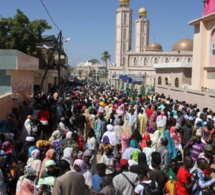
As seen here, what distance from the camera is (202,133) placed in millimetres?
8414

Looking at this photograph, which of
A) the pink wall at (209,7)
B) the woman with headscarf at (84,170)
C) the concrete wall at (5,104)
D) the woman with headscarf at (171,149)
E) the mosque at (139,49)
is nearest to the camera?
the woman with headscarf at (84,170)

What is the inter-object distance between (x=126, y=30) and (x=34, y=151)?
73.8 m

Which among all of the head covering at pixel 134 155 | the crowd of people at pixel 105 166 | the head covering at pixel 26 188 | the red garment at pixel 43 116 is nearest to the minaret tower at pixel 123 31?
the red garment at pixel 43 116

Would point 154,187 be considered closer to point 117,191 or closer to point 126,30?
point 117,191

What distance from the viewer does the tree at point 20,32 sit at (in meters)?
27.7

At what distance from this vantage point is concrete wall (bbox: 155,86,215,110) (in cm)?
1654

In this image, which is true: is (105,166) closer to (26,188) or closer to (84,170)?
(84,170)

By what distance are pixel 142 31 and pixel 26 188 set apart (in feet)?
256

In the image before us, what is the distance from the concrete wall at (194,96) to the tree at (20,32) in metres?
13.0

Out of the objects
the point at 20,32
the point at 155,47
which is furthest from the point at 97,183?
the point at 155,47

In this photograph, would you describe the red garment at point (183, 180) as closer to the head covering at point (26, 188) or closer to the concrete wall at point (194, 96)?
the head covering at point (26, 188)

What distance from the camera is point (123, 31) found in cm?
7688

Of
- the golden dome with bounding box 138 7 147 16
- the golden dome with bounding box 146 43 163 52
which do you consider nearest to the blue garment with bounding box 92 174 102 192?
the golden dome with bounding box 146 43 163 52

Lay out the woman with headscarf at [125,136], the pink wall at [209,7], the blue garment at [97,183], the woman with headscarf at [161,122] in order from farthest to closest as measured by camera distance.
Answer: the pink wall at [209,7] < the woman with headscarf at [161,122] < the woman with headscarf at [125,136] < the blue garment at [97,183]
